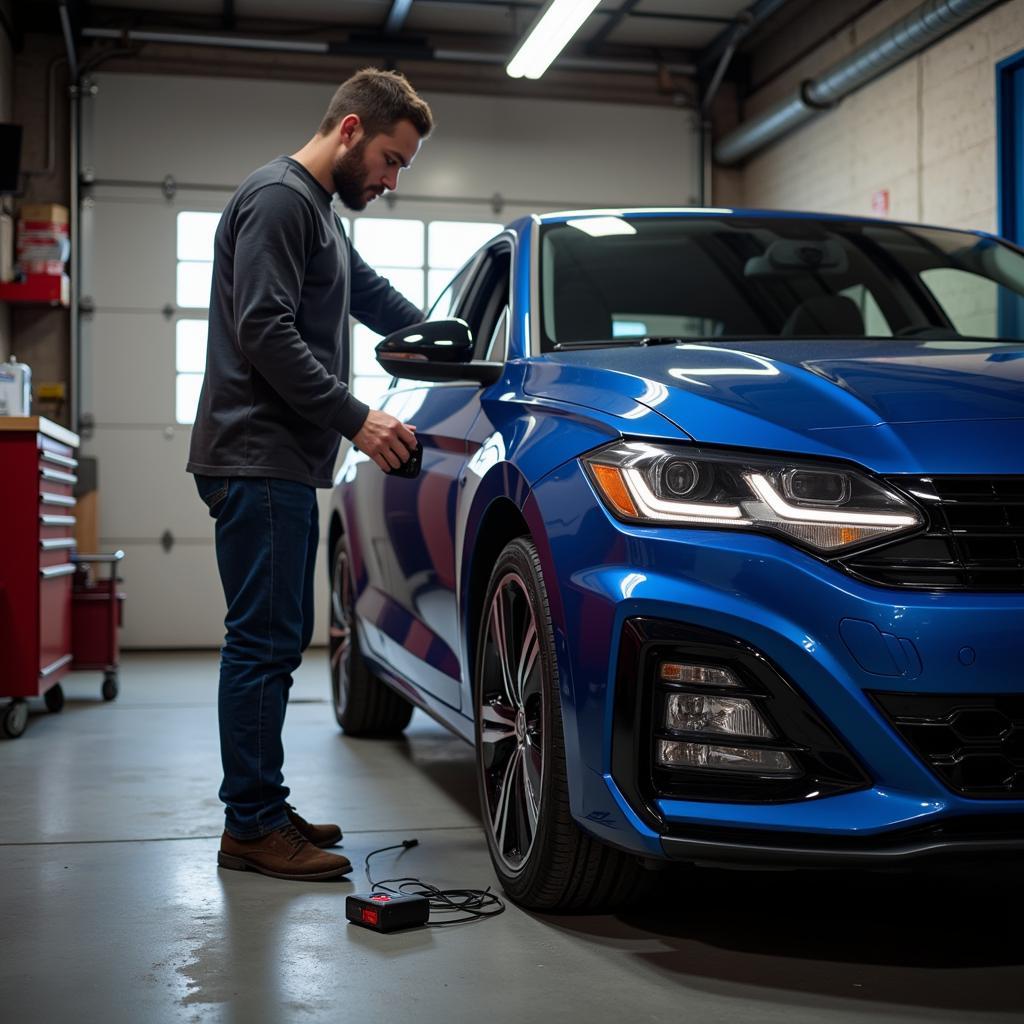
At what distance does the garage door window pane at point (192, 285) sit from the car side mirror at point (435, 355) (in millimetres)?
6946

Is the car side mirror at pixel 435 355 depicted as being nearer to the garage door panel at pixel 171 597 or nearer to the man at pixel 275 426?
the man at pixel 275 426

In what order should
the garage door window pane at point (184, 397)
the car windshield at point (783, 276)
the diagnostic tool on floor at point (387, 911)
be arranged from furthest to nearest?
1. the garage door window pane at point (184, 397)
2. the car windshield at point (783, 276)
3. the diagnostic tool on floor at point (387, 911)

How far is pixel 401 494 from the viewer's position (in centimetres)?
362

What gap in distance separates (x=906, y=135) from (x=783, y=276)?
17.5 feet

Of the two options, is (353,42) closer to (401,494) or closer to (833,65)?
(833,65)

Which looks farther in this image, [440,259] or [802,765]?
[440,259]

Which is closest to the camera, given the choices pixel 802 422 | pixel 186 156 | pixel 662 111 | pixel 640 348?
pixel 802 422

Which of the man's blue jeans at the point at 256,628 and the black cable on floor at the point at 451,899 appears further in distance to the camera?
the man's blue jeans at the point at 256,628

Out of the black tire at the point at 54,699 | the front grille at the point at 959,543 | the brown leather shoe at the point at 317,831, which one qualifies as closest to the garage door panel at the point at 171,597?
the black tire at the point at 54,699

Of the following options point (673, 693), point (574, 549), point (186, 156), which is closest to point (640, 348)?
point (574, 549)

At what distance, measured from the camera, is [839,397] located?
2145 millimetres

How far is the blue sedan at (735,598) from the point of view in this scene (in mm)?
1912

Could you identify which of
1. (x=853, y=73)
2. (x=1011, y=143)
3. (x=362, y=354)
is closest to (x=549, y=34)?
(x=853, y=73)

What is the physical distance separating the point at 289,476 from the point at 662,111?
8.17 m
